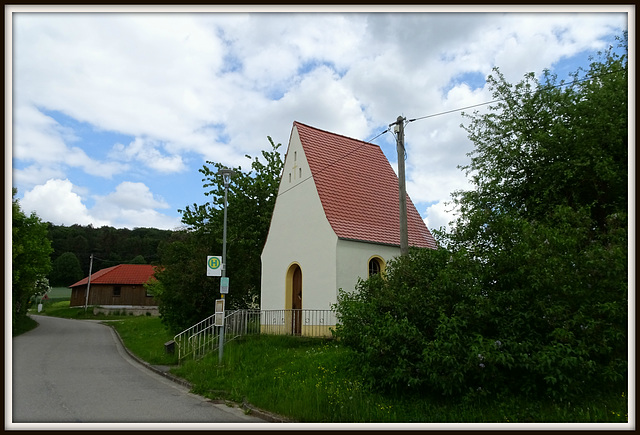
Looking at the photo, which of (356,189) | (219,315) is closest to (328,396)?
(219,315)

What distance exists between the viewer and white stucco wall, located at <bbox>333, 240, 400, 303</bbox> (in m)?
17.3

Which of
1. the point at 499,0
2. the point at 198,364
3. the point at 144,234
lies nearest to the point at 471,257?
the point at 499,0

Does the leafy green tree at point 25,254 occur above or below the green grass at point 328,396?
above

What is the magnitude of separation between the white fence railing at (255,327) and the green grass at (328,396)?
56.9 inches

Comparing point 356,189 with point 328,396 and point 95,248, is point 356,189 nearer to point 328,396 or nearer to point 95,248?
point 328,396

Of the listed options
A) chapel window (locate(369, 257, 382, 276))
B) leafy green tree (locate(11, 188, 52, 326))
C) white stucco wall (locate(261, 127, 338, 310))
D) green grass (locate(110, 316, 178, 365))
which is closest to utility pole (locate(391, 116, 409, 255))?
white stucco wall (locate(261, 127, 338, 310))

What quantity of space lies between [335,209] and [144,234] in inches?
2596

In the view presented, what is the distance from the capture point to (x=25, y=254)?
3203cm

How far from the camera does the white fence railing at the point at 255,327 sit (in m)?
16.8

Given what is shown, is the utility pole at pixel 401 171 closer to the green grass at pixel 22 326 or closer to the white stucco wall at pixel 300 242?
the white stucco wall at pixel 300 242

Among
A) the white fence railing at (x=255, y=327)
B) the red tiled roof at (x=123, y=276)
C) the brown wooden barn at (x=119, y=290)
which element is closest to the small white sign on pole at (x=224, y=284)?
the white fence railing at (x=255, y=327)

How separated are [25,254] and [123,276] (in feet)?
98.7

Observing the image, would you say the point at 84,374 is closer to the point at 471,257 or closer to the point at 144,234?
the point at 471,257

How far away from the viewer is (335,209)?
18.4m
